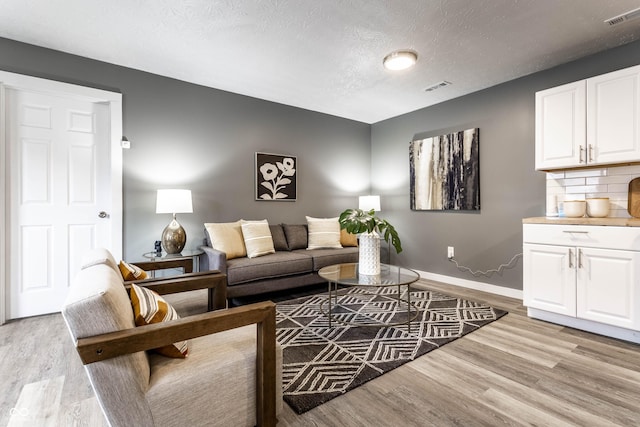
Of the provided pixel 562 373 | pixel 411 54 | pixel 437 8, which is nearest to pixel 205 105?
pixel 411 54

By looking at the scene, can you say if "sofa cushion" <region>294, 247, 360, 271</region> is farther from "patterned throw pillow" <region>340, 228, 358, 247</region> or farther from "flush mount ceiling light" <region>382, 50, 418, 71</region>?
"flush mount ceiling light" <region>382, 50, 418, 71</region>

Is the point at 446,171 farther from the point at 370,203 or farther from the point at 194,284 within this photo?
the point at 194,284

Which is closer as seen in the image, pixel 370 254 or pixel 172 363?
pixel 172 363

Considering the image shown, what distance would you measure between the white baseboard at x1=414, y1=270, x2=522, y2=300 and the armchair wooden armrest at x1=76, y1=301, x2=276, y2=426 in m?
3.21

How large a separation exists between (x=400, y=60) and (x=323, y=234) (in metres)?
2.20

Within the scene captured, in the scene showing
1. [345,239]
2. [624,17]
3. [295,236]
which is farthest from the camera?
[345,239]

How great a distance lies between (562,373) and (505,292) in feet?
5.82

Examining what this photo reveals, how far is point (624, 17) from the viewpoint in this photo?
2328 mm

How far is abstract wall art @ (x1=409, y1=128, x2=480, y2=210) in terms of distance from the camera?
384 cm

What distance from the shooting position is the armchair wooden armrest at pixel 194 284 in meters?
1.89

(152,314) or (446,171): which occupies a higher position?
(446,171)

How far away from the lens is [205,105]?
3.72 meters

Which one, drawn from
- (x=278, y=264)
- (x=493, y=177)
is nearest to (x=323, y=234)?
(x=278, y=264)

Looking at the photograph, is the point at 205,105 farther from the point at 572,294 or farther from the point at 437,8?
the point at 572,294
